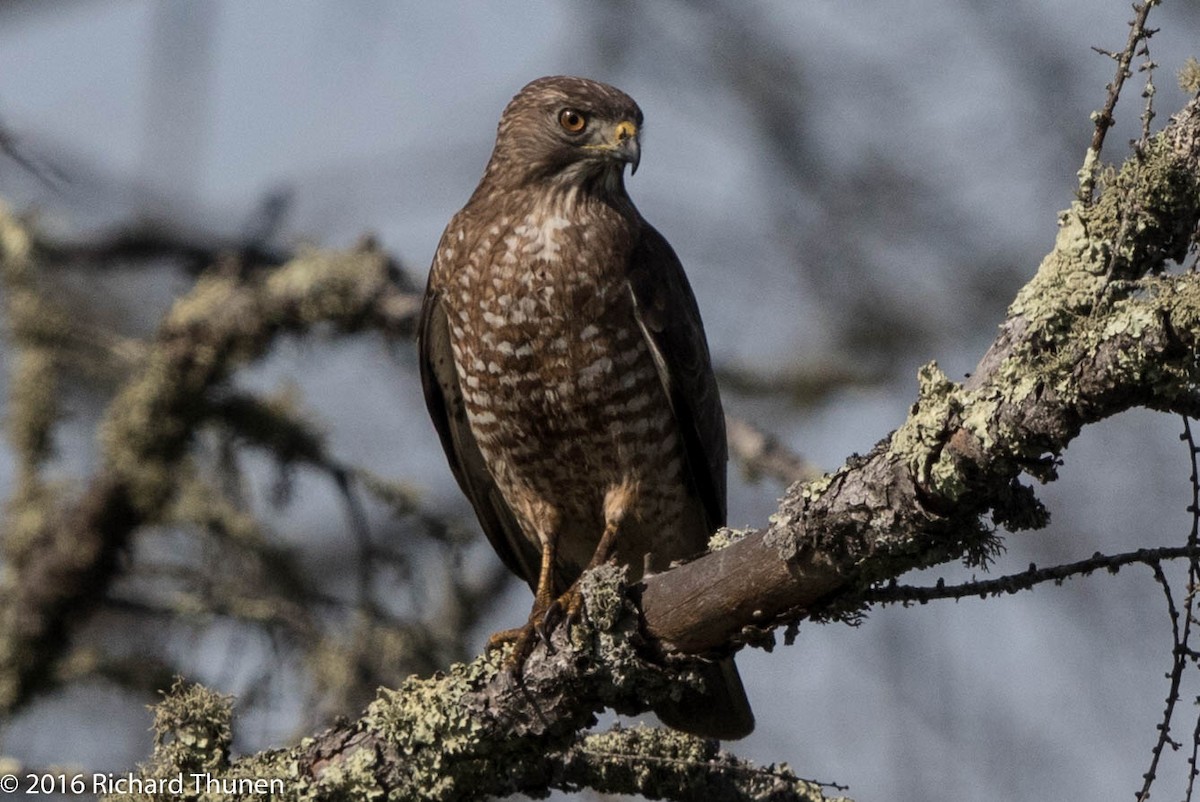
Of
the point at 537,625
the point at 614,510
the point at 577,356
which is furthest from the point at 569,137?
the point at 537,625

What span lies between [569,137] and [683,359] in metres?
0.96

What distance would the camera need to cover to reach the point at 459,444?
17.8 ft

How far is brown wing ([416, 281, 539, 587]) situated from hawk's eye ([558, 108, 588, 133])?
30.9 inches

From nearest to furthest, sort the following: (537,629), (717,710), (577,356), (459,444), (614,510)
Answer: (537,629), (717,710), (577,356), (614,510), (459,444)

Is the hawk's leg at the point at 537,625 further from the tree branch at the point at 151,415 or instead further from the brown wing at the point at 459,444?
the tree branch at the point at 151,415

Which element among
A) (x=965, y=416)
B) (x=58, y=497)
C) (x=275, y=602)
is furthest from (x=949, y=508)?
(x=58, y=497)

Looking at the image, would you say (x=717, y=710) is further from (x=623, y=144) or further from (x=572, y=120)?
(x=572, y=120)

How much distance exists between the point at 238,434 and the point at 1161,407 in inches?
171

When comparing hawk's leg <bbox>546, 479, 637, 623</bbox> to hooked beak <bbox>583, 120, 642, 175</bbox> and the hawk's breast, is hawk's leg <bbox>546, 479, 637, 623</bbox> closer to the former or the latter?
the hawk's breast

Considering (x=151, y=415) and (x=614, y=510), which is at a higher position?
(x=151, y=415)

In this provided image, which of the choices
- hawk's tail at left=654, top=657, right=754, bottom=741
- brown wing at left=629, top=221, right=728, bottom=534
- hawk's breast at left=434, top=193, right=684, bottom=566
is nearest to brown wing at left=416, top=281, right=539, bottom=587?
hawk's breast at left=434, top=193, right=684, bottom=566

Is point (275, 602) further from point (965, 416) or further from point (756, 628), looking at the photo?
point (965, 416)

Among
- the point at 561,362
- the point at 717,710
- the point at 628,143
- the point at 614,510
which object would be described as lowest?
the point at 717,710

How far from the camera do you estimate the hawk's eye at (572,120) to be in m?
5.28
